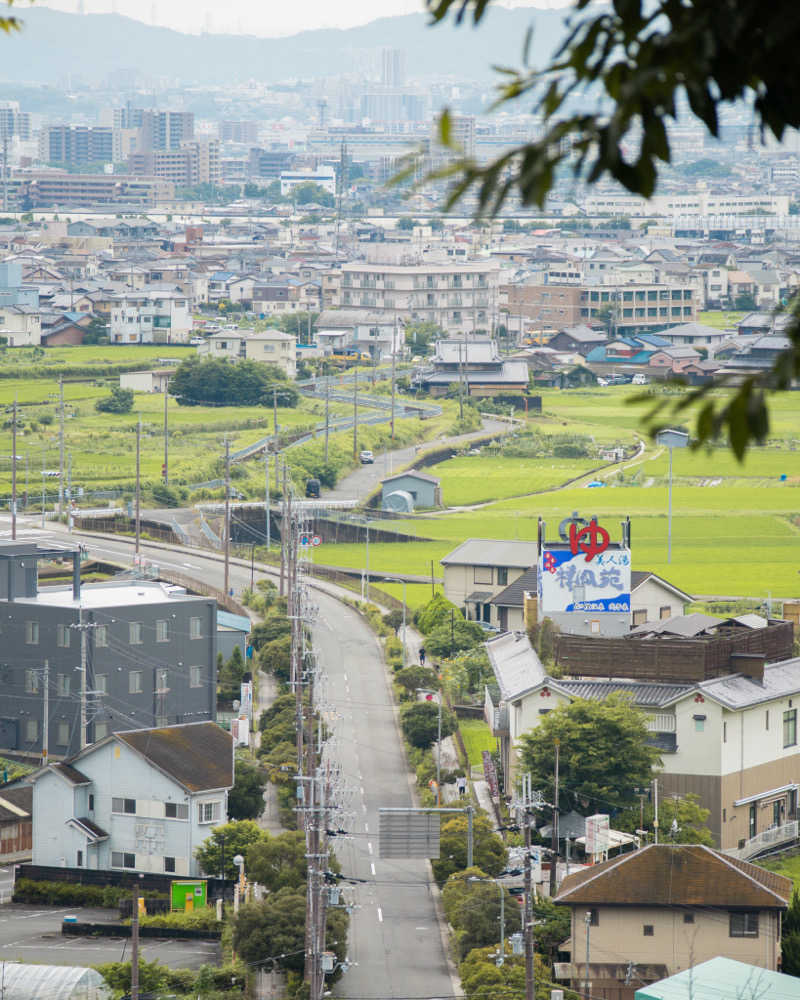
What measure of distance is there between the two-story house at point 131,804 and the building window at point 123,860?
0.01 m

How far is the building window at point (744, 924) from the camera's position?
51.3 ft

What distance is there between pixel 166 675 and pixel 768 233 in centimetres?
10167

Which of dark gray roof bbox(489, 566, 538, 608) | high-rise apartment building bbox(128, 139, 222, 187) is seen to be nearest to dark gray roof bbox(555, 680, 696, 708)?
dark gray roof bbox(489, 566, 538, 608)

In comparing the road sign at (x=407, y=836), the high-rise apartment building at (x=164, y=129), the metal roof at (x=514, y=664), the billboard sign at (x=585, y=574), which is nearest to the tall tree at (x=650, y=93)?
the road sign at (x=407, y=836)

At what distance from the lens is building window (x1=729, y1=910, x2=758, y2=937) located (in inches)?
616

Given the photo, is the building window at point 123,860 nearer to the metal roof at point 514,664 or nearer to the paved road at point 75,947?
the paved road at point 75,947

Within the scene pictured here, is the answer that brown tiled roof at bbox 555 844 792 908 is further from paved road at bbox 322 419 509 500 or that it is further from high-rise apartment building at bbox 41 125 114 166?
high-rise apartment building at bbox 41 125 114 166

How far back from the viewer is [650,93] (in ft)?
9.89

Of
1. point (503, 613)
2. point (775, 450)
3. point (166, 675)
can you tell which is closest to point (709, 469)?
point (775, 450)

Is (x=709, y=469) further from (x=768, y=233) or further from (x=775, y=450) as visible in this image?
(x=768, y=233)

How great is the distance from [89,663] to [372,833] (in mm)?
6631

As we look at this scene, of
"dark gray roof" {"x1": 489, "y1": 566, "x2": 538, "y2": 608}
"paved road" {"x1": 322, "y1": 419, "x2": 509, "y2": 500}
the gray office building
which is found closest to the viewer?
the gray office building

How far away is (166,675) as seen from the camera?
86.3 feet

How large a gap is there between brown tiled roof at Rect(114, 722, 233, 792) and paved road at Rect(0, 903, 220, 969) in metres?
2.24
